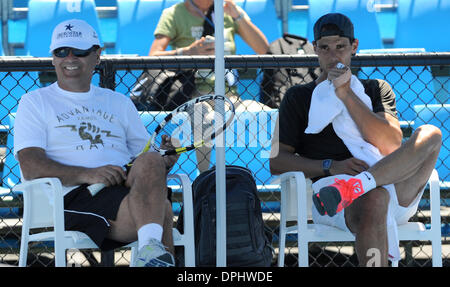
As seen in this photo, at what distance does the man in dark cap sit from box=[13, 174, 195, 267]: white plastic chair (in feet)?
1.77

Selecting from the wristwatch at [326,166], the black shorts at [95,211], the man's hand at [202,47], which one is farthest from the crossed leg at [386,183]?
the man's hand at [202,47]

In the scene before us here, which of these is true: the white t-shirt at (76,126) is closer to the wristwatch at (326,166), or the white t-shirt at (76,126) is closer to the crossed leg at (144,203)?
the crossed leg at (144,203)

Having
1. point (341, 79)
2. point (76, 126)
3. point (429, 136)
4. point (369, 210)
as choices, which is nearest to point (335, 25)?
point (341, 79)

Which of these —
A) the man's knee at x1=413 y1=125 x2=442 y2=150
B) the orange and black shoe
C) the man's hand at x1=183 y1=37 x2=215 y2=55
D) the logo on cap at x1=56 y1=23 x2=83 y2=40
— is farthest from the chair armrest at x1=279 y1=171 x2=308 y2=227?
the man's hand at x1=183 y1=37 x2=215 y2=55

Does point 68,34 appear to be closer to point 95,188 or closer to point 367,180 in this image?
point 95,188

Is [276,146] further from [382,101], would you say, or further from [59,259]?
[59,259]

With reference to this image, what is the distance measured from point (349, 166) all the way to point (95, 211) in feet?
3.73

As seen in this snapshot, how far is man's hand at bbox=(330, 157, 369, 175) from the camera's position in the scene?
331cm

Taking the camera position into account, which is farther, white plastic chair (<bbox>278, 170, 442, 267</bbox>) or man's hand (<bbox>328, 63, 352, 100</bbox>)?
man's hand (<bbox>328, 63, 352, 100</bbox>)

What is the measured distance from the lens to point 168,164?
126 inches

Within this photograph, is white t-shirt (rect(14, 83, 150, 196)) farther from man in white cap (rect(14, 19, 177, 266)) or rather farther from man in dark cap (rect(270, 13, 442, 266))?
man in dark cap (rect(270, 13, 442, 266))

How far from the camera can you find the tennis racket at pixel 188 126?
114 inches

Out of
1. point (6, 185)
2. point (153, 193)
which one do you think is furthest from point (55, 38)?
point (6, 185)

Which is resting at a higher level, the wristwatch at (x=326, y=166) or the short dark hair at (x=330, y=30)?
the short dark hair at (x=330, y=30)
